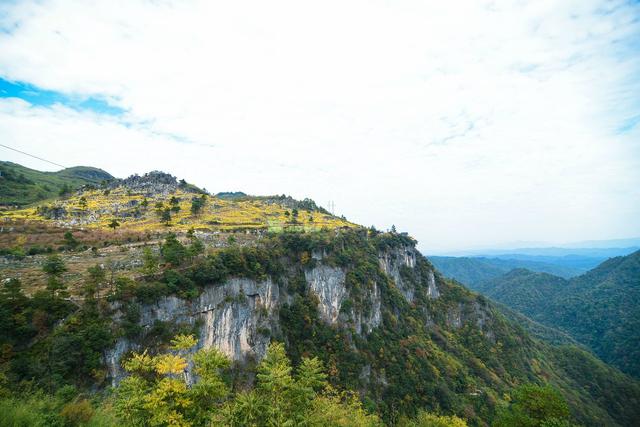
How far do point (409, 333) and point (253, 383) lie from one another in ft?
165

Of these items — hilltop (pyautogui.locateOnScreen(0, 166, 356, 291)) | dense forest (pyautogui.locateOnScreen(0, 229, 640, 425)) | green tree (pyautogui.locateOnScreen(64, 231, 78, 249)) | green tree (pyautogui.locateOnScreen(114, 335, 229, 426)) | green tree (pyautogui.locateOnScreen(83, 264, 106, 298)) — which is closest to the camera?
green tree (pyautogui.locateOnScreen(114, 335, 229, 426))

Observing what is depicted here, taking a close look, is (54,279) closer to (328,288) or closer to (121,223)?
(121,223)

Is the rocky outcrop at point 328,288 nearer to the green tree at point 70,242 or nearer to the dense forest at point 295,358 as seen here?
the dense forest at point 295,358

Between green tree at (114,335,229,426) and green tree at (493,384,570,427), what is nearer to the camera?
green tree at (114,335,229,426)

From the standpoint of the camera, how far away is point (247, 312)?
45125mm

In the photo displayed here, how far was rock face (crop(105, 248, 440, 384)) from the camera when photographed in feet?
105

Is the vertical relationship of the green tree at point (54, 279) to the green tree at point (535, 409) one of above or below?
above

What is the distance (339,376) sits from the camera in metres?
53.8

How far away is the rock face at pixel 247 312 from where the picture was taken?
32.1m

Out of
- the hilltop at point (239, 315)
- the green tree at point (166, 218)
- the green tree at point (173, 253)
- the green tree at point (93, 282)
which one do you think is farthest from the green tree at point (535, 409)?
the green tree at point (166, 218)

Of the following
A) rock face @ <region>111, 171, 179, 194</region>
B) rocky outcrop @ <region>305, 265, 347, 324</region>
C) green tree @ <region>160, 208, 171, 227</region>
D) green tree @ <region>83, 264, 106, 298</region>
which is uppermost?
rock face @ <region>111, 171, 179, 194</region>

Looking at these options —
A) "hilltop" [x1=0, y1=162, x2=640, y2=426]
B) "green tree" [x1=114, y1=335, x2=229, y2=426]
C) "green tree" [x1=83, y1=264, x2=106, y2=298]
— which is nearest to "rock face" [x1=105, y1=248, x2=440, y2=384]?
"hilltop" [x1=0, y1=162, x2=640, y2=426]

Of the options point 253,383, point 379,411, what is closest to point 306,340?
point 253,383

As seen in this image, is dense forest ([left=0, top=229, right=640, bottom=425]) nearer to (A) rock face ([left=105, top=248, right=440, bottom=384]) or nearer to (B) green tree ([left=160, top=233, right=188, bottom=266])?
(B) green tree ([left=160, top=233, right=188, bottom=266])
